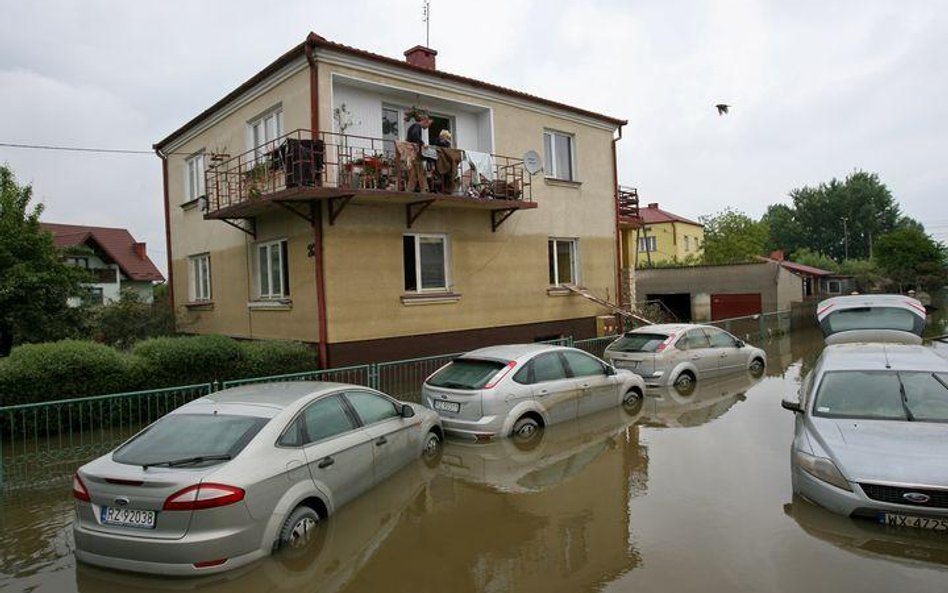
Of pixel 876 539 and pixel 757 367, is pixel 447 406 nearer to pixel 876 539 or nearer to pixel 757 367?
pixel 876 539

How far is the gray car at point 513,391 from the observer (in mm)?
8539

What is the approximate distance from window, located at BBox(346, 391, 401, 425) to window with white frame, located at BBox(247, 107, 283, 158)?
8158 millimetres

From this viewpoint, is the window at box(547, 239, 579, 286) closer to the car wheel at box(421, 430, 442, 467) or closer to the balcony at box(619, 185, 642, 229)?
the balcony at box(619, 185, 642, 229)

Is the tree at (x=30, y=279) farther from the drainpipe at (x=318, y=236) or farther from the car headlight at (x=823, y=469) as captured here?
the car headlight at (x=823, y=469)

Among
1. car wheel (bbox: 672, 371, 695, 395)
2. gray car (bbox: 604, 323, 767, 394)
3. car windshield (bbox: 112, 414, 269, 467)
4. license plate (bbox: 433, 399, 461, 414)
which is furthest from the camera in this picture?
car wheel (bbox: 672, 371, 695, 395)

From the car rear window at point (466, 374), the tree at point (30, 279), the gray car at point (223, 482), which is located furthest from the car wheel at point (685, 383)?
the tree at point (30, 279)

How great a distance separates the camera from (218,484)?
184 inches

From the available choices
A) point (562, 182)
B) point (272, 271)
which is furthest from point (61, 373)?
point (562, 182)

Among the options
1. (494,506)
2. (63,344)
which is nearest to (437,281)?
(63,344)

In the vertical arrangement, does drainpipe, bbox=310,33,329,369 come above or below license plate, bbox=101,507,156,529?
above

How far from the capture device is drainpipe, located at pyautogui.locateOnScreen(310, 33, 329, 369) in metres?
11.9

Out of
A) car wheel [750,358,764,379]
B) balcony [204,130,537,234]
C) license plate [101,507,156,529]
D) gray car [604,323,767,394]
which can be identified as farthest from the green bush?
car wheel [750,358,764,379]

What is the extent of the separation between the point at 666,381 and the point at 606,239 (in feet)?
23.1

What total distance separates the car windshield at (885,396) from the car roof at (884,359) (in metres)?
0.14
